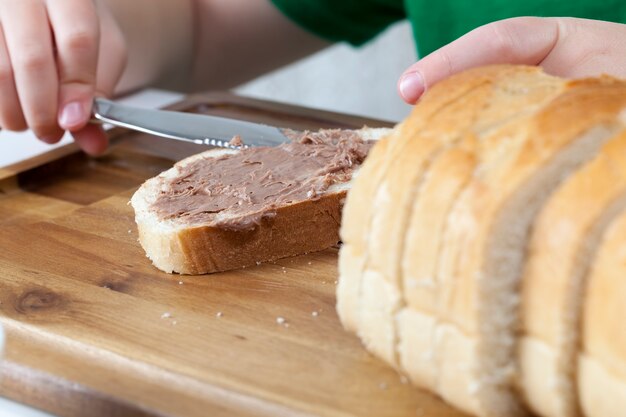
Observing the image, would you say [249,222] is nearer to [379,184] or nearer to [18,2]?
[379,184]

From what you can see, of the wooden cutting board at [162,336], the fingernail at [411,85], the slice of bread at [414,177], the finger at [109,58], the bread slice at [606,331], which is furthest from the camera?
the finger at [109,58]

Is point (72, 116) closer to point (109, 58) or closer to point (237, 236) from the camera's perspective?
point (109, 58)

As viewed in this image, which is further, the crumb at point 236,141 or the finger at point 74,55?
the finger at point 74,55

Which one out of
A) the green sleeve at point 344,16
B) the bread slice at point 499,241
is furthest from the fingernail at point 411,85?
the green sleeve at point 344,16

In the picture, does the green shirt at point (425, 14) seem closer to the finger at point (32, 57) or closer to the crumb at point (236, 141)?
the crumb at point (236, 141)

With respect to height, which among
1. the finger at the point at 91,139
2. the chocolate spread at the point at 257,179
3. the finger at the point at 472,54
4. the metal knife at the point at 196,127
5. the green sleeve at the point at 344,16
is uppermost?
the finger at the point at 472,54

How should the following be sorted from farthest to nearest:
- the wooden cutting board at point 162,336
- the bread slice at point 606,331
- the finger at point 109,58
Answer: the finger at point 109,58, the wooden cutting board at point 162,336, the bread slice at point 606,331

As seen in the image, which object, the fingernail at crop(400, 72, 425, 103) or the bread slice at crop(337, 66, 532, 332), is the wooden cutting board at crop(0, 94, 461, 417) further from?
the fingernail at crop(400, 72, 425, 103)
